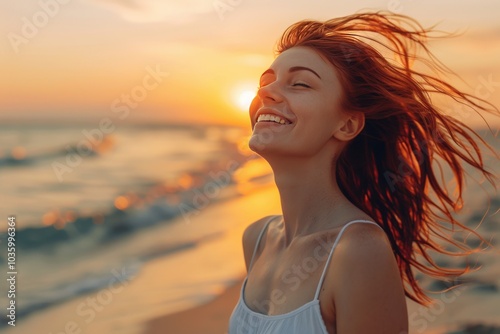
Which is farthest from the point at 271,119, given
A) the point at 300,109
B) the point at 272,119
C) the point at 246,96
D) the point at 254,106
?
the point at 246,96

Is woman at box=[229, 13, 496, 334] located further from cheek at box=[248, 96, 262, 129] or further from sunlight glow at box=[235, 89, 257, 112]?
sunlight glow at box=[235, 89, 257, 112]

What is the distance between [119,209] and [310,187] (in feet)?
32.2

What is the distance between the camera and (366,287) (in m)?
2.67

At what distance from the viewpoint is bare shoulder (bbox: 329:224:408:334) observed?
2.68 meters

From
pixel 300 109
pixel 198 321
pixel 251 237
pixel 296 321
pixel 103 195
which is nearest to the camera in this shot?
pixel 296 321

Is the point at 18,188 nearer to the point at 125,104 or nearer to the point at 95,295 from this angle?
the point at 95,295

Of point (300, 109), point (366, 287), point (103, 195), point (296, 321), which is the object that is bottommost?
point (103, 195)

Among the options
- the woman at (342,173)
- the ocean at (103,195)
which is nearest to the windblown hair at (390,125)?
the woman at (342,173)

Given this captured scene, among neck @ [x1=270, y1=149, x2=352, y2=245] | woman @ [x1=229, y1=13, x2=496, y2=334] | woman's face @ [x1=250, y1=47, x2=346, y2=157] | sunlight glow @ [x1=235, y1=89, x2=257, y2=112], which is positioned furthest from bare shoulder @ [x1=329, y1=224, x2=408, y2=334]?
sunlight glow @ [x1=235, y1=89, x2=257, y2=112]

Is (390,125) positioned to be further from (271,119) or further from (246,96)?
(246,96)

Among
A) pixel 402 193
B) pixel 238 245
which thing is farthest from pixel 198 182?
pixel 402 193

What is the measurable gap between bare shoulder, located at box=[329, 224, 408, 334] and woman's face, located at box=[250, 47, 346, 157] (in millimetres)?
484

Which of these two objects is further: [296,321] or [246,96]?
[246,96]

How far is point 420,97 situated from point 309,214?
2.22 ft
